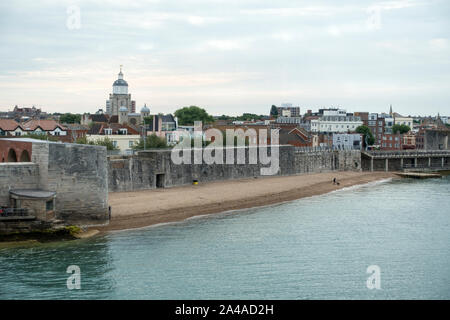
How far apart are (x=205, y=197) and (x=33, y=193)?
1761cm

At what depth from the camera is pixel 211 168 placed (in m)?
57.1

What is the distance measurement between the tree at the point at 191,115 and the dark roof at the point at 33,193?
323 ft

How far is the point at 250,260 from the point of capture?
29.6 m

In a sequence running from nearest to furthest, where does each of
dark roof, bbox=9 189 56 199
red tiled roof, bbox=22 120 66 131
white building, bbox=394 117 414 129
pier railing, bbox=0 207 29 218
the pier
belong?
pier railing, bbox=0 207 29 218 < dark roof, bbox=9 189 56 199 < red tiled roof, bbox=22 120 66 131 < the pier < white building, bbox=394 117 414 129

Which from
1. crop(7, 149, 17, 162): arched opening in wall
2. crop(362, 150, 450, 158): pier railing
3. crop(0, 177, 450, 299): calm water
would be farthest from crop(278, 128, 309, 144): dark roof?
crop(7, 149, 17, 162): arched opening in wall

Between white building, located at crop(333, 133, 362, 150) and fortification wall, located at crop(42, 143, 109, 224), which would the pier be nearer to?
white building, located at crop(333, 133, 362, 150)

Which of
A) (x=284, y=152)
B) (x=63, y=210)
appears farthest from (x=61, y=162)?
(x=284, y=152)

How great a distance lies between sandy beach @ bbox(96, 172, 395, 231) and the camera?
39.2 metres

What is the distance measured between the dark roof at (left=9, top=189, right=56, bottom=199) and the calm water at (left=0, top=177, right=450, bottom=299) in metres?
2.86

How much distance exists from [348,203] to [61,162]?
26.2 m

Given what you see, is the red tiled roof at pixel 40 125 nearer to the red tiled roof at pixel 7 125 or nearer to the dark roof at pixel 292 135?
the red tiled roof at pixel 7 125

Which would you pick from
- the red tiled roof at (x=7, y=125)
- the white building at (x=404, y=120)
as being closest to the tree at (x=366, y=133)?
the white building at (x=404, y=120)
